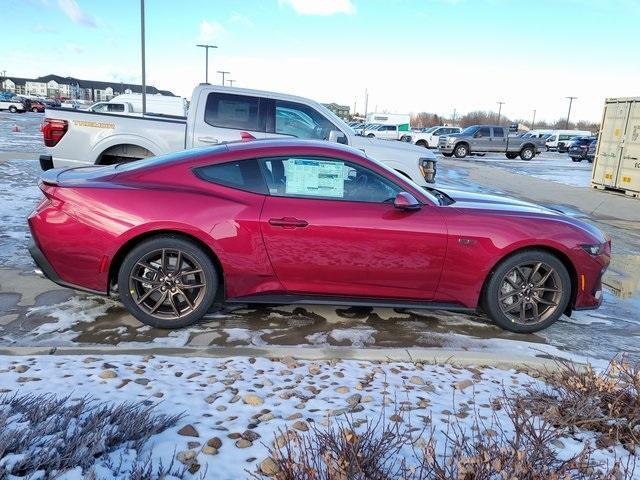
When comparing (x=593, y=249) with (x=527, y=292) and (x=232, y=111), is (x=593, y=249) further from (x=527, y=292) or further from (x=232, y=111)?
(x=232, y=111)

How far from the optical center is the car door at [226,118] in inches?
287

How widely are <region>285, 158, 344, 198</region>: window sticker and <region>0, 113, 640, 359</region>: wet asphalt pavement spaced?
1.13 m

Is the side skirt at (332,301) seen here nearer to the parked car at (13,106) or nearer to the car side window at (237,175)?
the car side window at (237,175)

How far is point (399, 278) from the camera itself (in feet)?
13.5

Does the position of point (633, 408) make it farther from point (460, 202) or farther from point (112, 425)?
point (112, 425)

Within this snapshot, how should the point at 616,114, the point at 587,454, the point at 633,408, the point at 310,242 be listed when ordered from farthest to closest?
the point at 616,114 < the point at 310,242 < the point at 633,408 < the point at 587,454

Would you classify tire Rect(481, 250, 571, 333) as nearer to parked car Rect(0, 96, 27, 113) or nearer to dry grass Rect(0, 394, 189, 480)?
dry grass Rect(0, 394, 189, 480)

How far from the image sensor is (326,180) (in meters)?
4.20

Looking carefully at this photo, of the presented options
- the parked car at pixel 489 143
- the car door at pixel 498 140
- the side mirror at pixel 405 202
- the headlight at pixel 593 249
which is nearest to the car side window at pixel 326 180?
the side mirror at pixel 405 202

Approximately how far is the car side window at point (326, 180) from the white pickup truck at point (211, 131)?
3.03m

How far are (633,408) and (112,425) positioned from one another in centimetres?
253

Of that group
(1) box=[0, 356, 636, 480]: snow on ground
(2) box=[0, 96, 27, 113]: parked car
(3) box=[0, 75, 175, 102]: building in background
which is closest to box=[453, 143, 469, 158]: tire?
(1) box=[0, 356, 636, 480]: snow on ground

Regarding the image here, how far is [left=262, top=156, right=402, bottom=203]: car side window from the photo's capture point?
13.6ft

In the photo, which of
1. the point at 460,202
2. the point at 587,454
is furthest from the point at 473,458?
the point at 460,202
